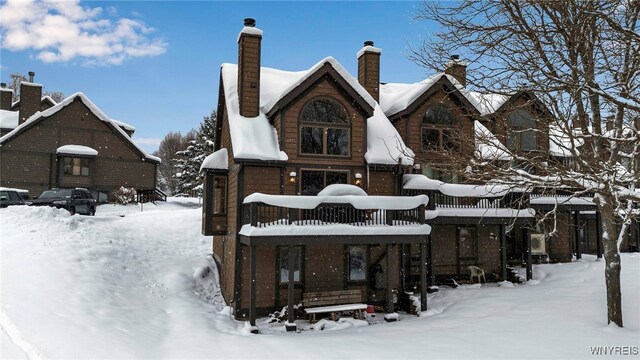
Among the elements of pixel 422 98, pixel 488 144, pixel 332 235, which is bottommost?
pixel 332 235

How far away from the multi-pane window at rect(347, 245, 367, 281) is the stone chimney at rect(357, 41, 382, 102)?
25.1 ft

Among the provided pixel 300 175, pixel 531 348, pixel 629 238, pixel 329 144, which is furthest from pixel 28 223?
pixel 629 238

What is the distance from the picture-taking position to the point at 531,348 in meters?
10.5

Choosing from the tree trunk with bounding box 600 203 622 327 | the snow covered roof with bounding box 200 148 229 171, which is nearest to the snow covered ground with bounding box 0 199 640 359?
the tree trunk with bounding box 600 203 622 327

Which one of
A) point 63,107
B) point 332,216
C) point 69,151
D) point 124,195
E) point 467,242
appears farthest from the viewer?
point 124,195

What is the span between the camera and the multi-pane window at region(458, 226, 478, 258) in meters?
19.9

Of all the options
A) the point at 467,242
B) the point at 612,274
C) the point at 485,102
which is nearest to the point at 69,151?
the point at 467,242

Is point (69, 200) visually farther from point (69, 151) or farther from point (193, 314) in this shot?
point (193, 314)

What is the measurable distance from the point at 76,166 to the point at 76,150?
138 centimetres

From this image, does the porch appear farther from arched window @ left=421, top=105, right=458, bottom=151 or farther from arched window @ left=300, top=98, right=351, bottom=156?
arched window @ left=421, top=105, right=458, bottom=151

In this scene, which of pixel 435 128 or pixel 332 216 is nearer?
pixel 332 216

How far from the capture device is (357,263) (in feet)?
56.5

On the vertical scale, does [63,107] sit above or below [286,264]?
above

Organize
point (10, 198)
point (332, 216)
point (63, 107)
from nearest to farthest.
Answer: point (332, 216)
point (10, 198)
point (63, 107)
